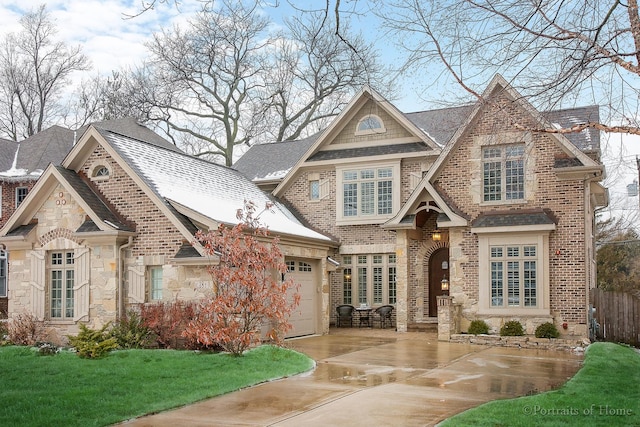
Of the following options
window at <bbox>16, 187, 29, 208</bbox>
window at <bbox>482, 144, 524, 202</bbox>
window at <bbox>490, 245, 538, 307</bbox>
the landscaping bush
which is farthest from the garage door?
window at <bbox>16, 187, 29, 208</bbox>

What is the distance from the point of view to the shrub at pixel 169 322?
15.9 m

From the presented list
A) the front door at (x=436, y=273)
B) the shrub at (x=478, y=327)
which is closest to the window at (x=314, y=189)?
the front door at (x=436, y=273)

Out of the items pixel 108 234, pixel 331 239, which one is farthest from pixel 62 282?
pixel 331 239

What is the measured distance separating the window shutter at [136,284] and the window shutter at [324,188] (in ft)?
27.2

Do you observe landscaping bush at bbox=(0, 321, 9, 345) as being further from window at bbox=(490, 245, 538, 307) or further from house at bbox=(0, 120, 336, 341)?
window at bbox=(490, 245, 538, 307)

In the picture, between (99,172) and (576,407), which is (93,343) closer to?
(99,172)

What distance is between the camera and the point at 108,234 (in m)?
17.2

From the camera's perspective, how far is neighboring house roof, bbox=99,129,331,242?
17484 millimetres

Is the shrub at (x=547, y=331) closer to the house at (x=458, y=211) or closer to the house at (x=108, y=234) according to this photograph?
the house at (x=458, y=211)

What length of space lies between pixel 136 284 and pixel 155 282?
463mm

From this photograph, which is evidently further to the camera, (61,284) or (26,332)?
(61,284)

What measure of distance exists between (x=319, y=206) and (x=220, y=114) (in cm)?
1636

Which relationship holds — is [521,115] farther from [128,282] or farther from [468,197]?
[128,282]

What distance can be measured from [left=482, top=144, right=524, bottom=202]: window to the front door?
2992mm
